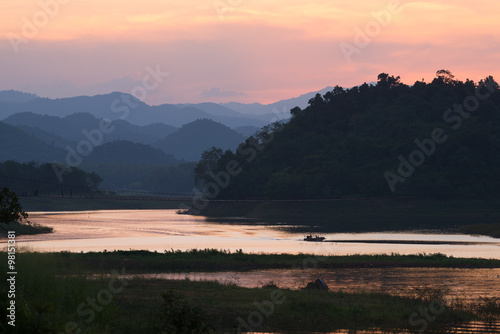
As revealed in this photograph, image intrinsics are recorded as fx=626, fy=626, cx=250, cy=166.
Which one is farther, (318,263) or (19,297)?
(318,263)

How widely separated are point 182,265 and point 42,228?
2007 inches

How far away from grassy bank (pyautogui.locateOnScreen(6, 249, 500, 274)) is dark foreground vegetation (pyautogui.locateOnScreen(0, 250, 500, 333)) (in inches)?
509

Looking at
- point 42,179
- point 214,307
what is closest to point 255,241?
point 214,307

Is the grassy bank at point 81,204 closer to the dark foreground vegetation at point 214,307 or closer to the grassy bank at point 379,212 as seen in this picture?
the grassy bank at point 379,212

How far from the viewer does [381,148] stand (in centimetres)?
14325

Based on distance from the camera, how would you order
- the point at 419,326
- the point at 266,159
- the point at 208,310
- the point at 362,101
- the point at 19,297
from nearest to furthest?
the point at 19,297
the point at 419,326
the point at 208,310
the point at 266,159
the point at 362,101

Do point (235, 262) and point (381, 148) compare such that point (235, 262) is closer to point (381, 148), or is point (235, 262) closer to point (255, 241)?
point (255, 241)

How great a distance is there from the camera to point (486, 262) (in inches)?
1874

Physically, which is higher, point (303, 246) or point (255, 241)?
point (303, 246)

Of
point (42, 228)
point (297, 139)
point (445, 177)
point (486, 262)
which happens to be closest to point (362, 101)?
point (297, 139)

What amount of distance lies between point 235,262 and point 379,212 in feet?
260

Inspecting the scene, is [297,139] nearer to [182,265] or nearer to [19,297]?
[182,265]

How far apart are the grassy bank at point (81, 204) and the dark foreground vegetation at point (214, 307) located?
375 feet

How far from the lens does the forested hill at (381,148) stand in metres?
134
